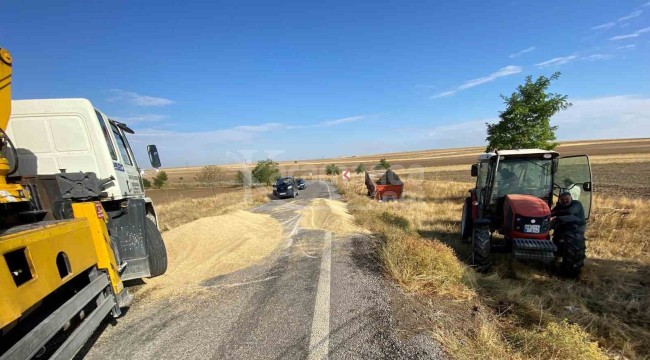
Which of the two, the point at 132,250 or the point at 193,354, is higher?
the point at 132,250

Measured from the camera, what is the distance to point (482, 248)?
6.09m

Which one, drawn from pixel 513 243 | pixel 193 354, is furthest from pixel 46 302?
pixel 513 243

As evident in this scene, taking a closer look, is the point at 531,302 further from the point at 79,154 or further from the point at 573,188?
the point at 79,154

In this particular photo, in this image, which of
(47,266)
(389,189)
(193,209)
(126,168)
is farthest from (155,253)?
(193,209)

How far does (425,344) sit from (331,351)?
97 cm

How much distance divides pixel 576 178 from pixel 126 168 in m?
9.22

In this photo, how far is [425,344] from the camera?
3.25 metres

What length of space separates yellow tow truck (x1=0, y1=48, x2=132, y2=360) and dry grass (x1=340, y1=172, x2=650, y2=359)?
3508 millimetres

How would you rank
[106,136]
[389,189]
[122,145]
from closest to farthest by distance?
1. [106,136]
2. [122,145]
3. [389,189]

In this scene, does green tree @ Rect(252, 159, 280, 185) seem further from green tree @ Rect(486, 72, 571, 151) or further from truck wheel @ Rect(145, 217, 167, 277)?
truck wheel @ Rect(145, 217, 167, 277)

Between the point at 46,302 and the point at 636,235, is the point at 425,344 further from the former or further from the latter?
the point at 636,235

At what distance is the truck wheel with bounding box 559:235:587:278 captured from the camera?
216 inches

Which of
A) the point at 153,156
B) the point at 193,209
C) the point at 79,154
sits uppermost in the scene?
the point at 79,154

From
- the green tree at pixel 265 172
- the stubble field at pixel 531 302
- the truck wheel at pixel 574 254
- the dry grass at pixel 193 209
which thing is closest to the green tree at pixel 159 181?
the green tree at pixel 265 172
